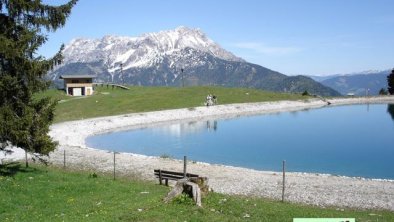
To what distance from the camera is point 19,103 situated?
93.2ft

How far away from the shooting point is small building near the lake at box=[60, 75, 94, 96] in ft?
424

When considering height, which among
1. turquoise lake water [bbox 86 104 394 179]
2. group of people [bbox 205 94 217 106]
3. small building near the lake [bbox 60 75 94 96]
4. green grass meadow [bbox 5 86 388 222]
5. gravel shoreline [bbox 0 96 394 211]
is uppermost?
small building near the lake [bbox 60 75 94 96]

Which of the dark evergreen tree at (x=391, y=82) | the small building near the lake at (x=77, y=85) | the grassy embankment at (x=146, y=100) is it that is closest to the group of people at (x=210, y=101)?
the grassy embankment at (x=146, y=100)

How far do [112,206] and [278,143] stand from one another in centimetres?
4656

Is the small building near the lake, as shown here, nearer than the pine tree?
No

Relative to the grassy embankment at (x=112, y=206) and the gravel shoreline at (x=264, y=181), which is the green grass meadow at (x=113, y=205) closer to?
the grassy embankment at (x=112, y=206)

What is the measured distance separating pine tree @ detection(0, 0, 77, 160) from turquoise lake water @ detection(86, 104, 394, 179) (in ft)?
81.1

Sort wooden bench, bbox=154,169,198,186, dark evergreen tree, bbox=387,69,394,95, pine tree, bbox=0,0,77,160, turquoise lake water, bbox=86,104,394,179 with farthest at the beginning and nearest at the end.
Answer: dark evergreen tree, bbox=387,69,394,95 < turquoise lake water, bbox=86,104,394,179 < wooden bench, bbox=154,169,198,186 < pine tree, bbox=0,0,77,160

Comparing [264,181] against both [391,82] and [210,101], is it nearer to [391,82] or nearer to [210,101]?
[210,101]

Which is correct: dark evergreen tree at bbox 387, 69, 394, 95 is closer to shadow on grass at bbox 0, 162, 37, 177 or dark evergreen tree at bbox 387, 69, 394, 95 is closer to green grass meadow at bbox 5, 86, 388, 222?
green grass meadow at bbox 5, 86, 388, 222

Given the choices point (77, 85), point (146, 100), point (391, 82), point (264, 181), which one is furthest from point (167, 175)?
point (391, 82)

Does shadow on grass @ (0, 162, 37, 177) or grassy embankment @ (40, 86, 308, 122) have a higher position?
grassy embankment @ (40, 86, 308, 122)

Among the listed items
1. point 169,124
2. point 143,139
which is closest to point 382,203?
point 143,139

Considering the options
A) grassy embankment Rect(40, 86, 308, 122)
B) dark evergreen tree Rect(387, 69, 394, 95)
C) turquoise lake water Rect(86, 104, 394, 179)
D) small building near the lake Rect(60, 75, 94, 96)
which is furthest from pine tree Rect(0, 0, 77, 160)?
dark evergreen tree Rect(387, 69, 394, 95)
